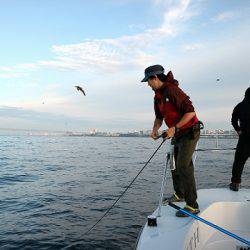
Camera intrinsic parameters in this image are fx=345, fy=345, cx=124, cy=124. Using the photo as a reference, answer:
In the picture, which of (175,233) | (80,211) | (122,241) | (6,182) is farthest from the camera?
(6,182)

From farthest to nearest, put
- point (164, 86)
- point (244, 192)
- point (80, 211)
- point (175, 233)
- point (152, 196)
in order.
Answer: point (152, 196) < point (80, 211) < point (244, 192) < point (164, 86) < point (175, 233)

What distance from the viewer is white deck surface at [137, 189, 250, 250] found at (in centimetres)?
412

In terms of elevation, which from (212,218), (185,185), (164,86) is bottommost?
(212,218)

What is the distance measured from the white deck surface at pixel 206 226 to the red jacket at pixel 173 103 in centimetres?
142

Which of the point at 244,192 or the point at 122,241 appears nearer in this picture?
the point at 244,192

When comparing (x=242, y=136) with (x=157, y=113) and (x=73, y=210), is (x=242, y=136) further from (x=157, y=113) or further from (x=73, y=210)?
(x=73, y=210)

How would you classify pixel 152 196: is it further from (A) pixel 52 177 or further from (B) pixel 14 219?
(A) pixel 52 177

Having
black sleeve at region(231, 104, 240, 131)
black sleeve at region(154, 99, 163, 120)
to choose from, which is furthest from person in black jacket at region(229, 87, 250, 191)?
black sleeve at region(154, 99, 163, 120)

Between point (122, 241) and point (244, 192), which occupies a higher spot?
point (244, 192)

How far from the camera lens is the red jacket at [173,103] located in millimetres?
5262

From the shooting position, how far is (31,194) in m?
13.4

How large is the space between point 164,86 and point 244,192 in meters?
2.96

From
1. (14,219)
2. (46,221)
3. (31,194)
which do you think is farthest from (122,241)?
(31,194)

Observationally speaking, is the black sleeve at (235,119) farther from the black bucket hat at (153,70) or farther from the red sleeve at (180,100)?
the black bucket hat at (153,70)
